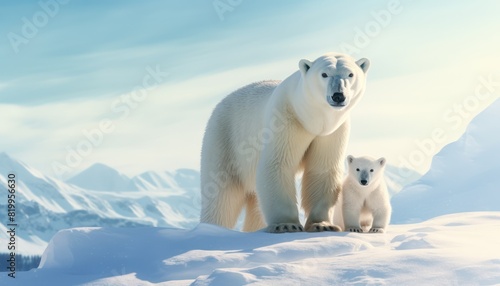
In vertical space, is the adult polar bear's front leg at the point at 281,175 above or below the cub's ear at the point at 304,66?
below

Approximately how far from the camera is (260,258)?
19.1 ft

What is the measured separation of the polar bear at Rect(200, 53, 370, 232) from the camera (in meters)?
7.14

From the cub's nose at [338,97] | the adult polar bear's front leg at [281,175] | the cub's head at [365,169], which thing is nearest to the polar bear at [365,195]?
the cub's head at [365,169]

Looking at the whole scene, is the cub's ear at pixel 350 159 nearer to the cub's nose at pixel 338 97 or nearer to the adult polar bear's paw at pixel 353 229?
the adult polar bear's paw at pixel 353 229

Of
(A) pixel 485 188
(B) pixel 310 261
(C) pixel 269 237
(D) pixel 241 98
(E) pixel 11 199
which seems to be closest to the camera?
(B) pixel 310 261

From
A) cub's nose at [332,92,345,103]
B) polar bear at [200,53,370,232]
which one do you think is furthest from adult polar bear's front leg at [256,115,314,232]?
cub's nose at [332,92,345,103]

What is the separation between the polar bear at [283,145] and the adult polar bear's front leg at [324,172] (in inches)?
0.4

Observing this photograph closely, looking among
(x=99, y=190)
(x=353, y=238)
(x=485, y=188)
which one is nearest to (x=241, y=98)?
(x=353, y=238)

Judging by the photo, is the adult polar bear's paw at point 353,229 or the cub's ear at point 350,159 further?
the cub's ear at point 350,159

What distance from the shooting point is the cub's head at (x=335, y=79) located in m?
6.78

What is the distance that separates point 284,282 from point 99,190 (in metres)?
188

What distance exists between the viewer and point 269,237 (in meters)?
6.73

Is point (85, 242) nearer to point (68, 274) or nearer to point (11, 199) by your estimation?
point (68, 274)

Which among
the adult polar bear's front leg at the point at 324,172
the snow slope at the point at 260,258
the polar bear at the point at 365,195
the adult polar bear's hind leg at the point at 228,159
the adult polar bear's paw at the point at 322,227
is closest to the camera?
the snow slope at the point at 260,258
